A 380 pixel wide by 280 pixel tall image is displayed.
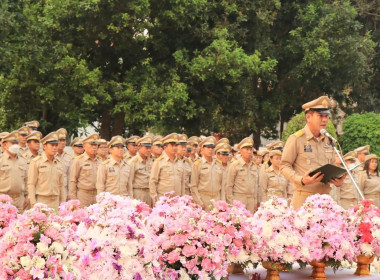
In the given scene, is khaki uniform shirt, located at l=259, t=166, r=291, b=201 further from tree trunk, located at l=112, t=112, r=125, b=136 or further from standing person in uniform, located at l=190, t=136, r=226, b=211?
tree trunk, located at l=112, t=112, r=125, b=136

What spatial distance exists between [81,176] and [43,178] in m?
1.52

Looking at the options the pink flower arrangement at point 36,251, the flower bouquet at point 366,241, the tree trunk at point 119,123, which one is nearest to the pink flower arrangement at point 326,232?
the flower bouquet at point 366,241

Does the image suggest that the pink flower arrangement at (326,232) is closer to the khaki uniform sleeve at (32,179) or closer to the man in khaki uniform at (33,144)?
the khaki uniform sleeve at (32,179)

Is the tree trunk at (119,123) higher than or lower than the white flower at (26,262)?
higher

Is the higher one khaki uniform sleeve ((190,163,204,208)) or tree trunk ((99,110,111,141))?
tree trunk ((99,110,111,141))

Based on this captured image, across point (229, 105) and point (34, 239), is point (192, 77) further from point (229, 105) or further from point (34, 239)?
point (34, 239)

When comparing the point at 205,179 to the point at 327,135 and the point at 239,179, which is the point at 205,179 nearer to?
Result: the point at 239,179

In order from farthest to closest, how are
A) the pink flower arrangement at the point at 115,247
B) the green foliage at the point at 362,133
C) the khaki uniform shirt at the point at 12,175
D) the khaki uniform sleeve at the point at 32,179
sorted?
the green foliage at the point at 362,133, the khaki uniform shirt at the point at 12,175, the khaki uniform sleeve at the point at 32,179, the pink flower arrangement at the point at 115,247

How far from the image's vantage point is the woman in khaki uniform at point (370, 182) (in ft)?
48.6

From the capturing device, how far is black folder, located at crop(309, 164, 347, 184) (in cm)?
638

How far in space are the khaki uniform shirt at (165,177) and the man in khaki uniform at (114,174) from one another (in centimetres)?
68

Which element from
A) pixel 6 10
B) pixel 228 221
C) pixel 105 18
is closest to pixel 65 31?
pixel 105 18

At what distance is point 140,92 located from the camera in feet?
72.4

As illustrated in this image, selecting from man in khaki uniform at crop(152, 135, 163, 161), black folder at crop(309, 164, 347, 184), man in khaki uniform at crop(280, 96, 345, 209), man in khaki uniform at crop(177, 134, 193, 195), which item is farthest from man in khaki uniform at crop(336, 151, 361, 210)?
black folder at crop(309, 164, 347, 184)
